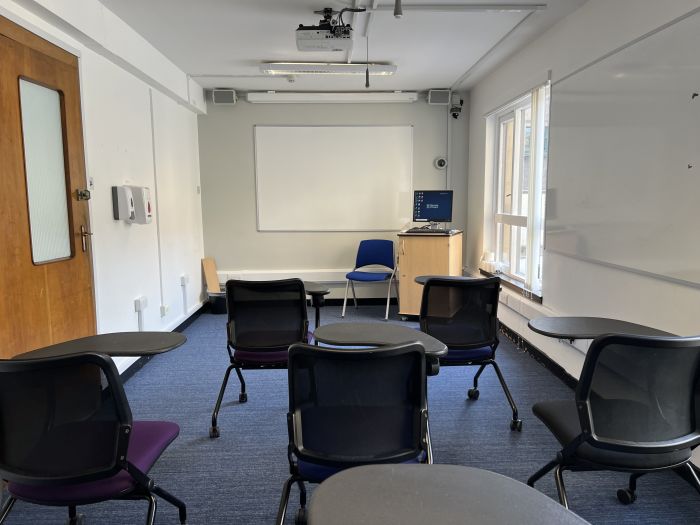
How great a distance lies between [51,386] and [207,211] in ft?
17.2

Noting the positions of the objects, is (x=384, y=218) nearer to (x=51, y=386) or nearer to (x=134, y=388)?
(x=134, y=388)

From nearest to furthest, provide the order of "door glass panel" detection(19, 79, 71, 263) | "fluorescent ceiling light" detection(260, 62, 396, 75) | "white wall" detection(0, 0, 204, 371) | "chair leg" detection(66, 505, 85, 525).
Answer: "chair leg" detection(66, 505, 85, 525), "door glass panel" detection(19, 79, 71, 263), "white wall" detection(0, 0, 204, 371), "fluorescent ceiling light" detection(260, 62, 396, 75)

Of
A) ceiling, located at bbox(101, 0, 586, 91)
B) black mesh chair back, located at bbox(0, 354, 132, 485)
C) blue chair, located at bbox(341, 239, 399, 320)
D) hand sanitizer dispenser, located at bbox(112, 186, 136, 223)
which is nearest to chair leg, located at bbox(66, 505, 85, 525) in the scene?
black mesh chair back, located at bbox(0, 354, 132, 485)

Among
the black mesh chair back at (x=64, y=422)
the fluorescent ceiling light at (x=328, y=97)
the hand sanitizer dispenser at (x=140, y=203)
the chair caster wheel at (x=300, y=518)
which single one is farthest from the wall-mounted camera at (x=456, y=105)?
the black mesh chair back at (x=64, y=422)

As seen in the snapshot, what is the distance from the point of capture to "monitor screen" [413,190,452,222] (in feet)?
19.8

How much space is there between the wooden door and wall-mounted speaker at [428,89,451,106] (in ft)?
13.7

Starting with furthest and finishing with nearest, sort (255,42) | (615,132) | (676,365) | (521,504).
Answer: (255,42)
(615,132)
(676,365)
(521,504)

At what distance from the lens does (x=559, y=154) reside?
3.86 meters

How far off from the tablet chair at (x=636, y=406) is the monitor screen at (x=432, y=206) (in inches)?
174

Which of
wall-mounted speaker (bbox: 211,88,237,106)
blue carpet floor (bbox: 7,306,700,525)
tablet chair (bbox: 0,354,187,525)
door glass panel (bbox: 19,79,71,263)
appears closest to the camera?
tablet chair (bbox: 0,354,187,525)

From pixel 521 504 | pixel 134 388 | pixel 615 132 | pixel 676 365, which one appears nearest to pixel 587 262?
pixel 615 132

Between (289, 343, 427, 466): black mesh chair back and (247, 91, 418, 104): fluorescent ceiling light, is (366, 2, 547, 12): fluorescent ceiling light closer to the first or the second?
(247, 91, 418, 104): fluorescent ceiling light

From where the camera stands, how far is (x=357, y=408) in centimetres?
161

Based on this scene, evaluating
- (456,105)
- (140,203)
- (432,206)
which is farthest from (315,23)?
(456,105)
